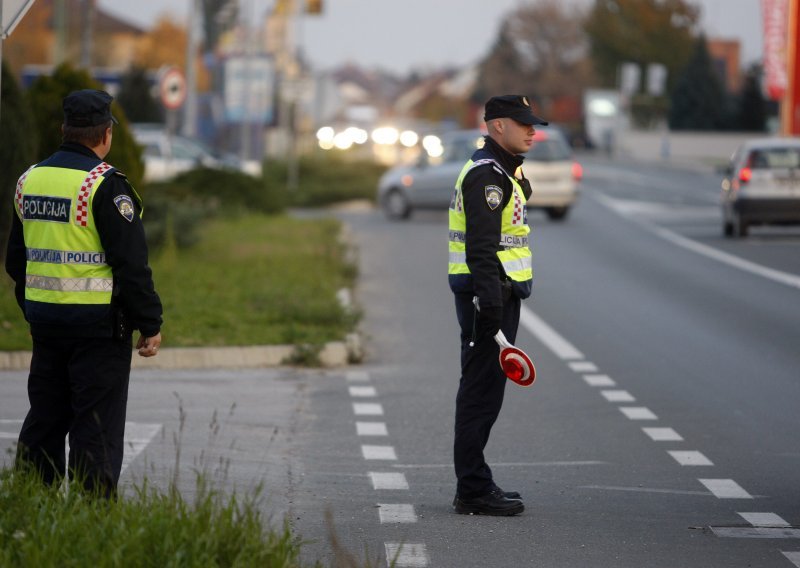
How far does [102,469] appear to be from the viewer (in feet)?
20.8

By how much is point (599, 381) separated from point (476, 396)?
4889 mm

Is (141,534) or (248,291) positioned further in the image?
(248,291)

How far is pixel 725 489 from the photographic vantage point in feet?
26.6

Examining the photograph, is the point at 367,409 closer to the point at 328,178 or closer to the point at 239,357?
the point at 239,357

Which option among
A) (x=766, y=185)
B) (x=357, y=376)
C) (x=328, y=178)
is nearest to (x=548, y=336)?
(x=357, y=376)

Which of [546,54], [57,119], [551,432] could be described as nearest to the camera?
[551,432]

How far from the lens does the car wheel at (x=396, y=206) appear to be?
3322 cm

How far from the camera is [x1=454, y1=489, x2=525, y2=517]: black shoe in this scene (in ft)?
24.2

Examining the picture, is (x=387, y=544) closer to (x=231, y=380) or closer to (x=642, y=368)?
(x=231, y=380)

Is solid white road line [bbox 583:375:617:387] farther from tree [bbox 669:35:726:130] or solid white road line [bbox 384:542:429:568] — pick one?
tree [bbox 669:35:726:130]

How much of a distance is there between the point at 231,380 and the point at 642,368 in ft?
10.6

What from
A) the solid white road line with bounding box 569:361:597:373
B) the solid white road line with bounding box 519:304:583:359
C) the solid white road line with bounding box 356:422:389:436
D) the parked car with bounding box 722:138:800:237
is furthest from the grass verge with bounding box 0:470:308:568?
the parked car with bounding box 722:138:800:237

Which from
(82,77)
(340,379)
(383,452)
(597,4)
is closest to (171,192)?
(82,77)

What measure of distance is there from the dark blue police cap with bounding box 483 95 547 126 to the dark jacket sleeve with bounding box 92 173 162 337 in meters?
1.81
